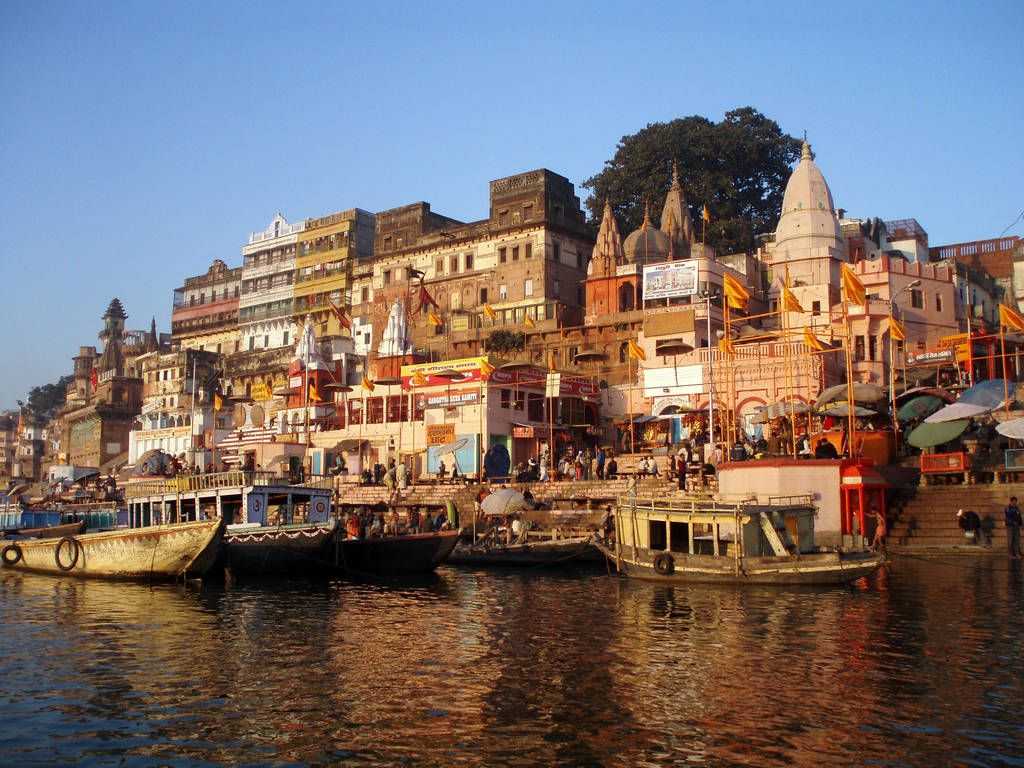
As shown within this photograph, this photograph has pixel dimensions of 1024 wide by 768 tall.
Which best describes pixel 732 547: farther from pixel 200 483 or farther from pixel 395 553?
pixel 200 483

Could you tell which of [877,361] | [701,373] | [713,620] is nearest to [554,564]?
[713,620]

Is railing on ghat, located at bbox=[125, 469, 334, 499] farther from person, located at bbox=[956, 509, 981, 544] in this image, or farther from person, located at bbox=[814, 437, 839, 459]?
person, located at bbox=[956, 509, 981, 544]

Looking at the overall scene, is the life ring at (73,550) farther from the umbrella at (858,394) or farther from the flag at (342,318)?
the flag at (342,318)

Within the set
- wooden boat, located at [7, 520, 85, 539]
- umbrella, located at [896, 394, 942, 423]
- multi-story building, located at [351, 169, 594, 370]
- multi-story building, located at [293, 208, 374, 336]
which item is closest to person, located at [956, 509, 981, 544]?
umbrella, located at [896, 394, 942, 423]

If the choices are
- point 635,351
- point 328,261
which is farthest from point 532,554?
point 328,261

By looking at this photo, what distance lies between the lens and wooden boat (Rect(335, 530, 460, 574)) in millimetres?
28359

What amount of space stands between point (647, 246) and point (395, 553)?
33.3m

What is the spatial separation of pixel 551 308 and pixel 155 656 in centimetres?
4325

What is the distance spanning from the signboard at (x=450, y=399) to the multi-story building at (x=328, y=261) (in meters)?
25.8

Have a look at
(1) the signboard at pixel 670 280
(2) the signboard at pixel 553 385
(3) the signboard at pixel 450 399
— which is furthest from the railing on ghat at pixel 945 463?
(3) the signboard at pixel 450 399

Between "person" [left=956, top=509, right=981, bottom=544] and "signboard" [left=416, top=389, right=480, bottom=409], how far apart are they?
70.8 ft

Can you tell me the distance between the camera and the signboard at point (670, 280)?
165ft

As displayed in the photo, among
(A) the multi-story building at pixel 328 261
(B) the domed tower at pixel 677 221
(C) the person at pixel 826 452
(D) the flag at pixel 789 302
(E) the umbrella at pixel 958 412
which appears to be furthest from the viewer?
(A) the multi-story building at pixel 328 261

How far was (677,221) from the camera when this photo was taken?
61.4 metres
